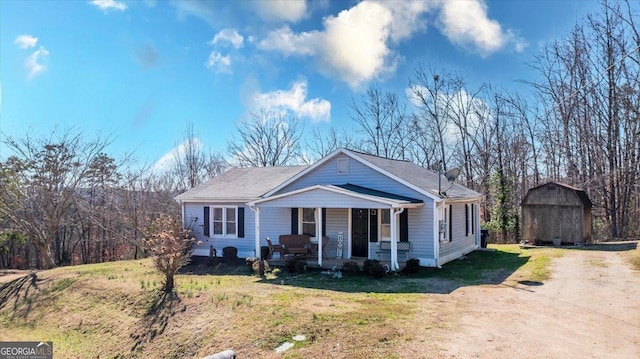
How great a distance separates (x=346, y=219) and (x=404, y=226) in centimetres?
219

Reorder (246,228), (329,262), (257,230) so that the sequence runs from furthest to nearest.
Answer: (246,228) < (257,230) < (329,262)

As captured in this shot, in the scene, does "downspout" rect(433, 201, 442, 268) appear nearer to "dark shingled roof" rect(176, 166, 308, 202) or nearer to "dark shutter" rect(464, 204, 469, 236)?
"dark shutter" rect(464, 204, 469, 236)

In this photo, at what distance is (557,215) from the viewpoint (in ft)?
63.4

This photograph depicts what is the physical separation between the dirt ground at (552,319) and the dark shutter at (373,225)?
4417 millimetres

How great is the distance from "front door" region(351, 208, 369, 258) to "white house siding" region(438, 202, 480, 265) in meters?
2.66

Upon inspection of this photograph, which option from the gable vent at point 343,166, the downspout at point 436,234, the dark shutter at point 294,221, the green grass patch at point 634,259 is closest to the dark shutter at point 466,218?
the downspout at point 436,234

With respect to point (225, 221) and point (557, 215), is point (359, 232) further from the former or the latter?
point (557, 215)

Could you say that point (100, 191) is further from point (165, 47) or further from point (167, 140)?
point (165, 47)

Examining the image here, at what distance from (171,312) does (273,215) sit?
6586 millimetres

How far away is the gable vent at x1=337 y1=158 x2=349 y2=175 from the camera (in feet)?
52.2

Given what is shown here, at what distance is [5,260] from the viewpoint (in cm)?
2656

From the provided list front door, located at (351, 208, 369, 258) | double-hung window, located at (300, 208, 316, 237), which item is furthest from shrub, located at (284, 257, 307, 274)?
front door, located at (351, 208, 369, 258)

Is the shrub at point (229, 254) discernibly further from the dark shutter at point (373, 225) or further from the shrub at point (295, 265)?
the dark shutter at point (373, 225)

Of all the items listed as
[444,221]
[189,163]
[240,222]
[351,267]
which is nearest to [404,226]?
[444,221]
